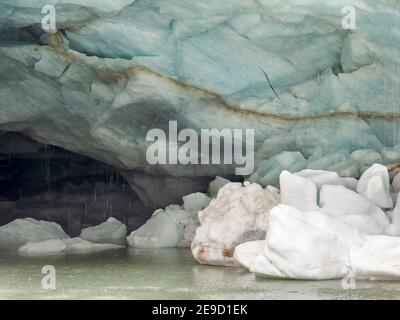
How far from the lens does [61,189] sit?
16.9 m

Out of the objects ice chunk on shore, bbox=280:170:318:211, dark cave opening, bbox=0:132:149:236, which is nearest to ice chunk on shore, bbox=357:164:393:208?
ice chunk on shore, bbox=280:170:318:211

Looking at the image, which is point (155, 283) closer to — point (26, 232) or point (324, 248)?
point (324, 248)

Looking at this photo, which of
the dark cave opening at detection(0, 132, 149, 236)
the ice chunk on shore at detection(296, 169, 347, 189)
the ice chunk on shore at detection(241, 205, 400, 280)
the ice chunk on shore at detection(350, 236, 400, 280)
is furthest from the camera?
the dark cave opening at detection(0, 132, 149, 236)

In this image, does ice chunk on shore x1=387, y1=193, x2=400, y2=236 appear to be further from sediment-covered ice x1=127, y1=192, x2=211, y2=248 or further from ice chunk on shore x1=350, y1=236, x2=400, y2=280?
Result: sediment-covered ice x1=127, y1=192, x2=211, y2=248

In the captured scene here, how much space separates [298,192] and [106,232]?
223 inches

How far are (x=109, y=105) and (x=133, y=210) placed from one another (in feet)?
17.3

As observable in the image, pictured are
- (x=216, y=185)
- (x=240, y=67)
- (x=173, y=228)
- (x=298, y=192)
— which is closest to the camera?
(x=298, y=192)

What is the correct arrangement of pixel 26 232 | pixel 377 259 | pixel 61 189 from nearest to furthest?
pixel 377 259
pixel 26 232
pixel 61 189

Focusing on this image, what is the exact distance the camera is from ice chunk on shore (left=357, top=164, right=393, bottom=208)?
9132 mm

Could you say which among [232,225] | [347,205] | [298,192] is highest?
[298,192]

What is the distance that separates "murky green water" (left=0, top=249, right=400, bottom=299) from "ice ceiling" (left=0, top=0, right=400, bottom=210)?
237 cm

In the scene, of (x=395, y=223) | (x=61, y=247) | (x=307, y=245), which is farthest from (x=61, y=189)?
(x=307, y=245)
